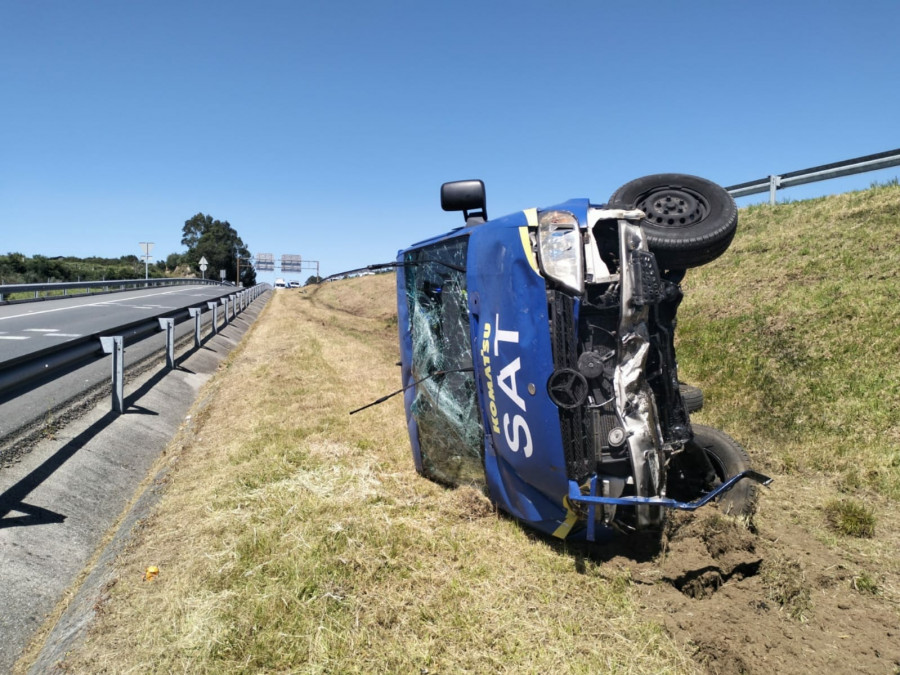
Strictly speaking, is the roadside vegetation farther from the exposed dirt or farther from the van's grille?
the van's grille

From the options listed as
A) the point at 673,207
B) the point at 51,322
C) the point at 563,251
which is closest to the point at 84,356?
the point at 563,251

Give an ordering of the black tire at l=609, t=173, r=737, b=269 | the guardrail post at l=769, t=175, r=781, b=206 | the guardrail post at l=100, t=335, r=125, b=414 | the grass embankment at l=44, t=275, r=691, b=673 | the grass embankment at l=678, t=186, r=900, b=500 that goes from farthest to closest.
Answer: the guardrail post at l=769, t=175, r=781, b=206 → the guardrail post at l=100, t=335, r=125, b=414 → the grass embankment at l=678, t=186, r=900, b=500 → the black tire at l=609, t=173, r=737, b=269 → the grass embankment at l=44, t=275, r=691, b=673

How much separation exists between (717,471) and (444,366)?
6.62ft

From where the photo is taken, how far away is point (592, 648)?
8.90 feet

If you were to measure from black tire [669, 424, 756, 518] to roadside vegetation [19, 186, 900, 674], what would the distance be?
0.23 metres

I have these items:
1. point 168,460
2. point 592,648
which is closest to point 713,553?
point 592,648

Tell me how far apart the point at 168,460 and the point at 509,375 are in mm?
3562

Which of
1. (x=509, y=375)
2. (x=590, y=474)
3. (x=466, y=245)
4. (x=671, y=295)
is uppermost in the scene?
(x=466, y=245)

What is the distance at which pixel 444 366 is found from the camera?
435cm

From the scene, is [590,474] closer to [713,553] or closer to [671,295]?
[713,553]

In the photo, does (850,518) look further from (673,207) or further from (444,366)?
(444,366)

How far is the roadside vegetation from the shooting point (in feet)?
8.87

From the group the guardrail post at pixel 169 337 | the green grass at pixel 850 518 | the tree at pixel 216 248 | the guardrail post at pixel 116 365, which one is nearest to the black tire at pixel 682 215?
the green grass at pixel 850 518

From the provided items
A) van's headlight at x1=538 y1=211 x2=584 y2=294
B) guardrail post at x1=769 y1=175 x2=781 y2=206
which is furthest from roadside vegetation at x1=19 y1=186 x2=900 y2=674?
guardrail post at x1=769 y1=175 x2=781 y2=206
